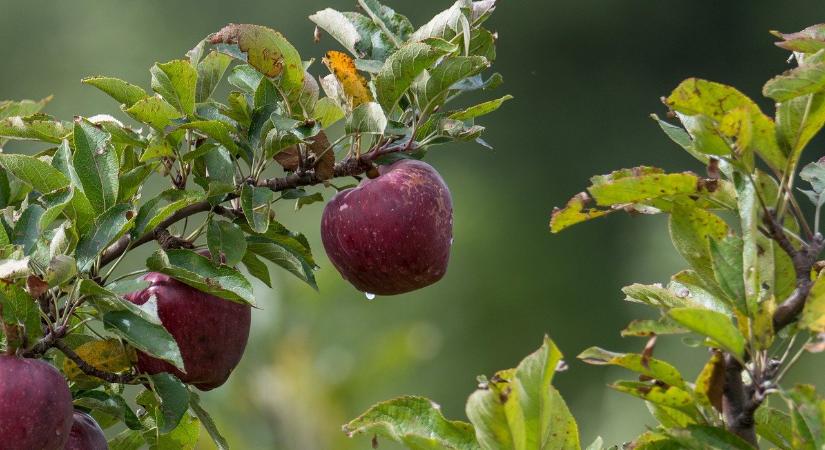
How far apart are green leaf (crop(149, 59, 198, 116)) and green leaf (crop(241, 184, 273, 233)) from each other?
0.10 meters

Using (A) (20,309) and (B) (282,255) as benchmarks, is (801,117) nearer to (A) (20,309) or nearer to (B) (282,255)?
(B) (282,255)

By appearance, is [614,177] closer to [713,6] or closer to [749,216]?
[749,216]

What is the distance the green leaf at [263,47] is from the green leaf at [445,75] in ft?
0.41

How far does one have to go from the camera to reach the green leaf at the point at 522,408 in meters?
1.01

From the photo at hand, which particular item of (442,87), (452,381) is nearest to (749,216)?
(442,87)

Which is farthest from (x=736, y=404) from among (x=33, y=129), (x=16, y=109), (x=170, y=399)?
(x=16, y=109)

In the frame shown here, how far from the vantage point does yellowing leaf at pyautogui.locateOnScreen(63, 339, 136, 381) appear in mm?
1296

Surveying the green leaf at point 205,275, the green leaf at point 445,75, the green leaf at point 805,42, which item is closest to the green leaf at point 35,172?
the green leaf at point 205,275

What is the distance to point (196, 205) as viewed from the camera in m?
1.36

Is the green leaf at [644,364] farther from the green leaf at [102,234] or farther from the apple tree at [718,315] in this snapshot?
the green leaf at [102,234]

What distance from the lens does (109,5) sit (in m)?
10.4

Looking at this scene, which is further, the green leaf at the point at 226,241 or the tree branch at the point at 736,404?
the green leaf at the point at 226,241

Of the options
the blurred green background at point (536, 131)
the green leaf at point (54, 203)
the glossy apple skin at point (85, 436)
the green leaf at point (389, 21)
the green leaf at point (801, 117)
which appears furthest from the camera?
the blurred green background at point (536, 131)

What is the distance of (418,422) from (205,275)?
11.9 inches
